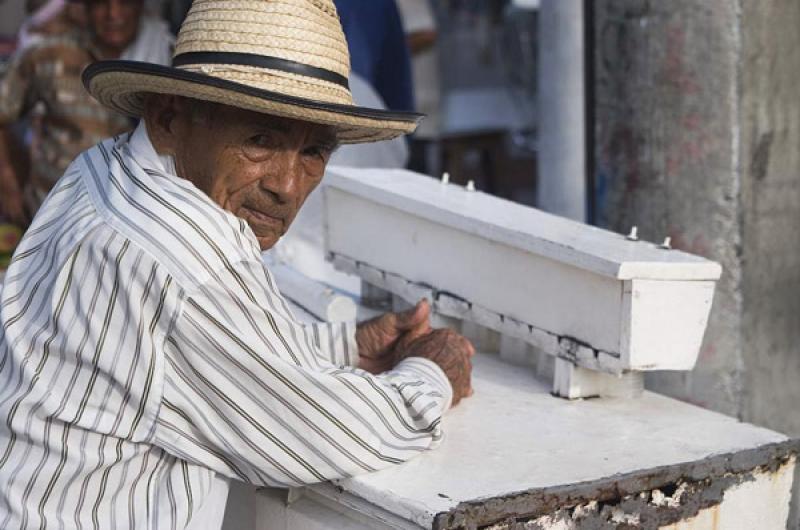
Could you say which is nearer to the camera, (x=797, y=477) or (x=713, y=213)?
(x=797, y=477)

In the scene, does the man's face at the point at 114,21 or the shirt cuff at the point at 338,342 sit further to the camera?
the man's face at the point at 114,21

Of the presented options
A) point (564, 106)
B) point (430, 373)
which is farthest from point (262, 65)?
point (564, 106)

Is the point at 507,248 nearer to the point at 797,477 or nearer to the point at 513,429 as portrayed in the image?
the point at 513,429

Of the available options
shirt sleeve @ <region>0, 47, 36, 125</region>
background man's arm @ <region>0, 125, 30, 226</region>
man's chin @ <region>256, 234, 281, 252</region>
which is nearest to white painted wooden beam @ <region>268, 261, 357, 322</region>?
man's chin @ <region>256, 234, 281, 252</region>

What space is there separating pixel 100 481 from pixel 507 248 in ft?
3.70

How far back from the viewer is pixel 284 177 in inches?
91.6

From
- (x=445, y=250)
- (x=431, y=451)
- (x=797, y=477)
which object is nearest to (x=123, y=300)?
(x=431, y=451)

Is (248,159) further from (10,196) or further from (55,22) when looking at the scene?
(10,196)

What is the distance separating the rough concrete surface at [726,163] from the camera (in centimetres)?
364

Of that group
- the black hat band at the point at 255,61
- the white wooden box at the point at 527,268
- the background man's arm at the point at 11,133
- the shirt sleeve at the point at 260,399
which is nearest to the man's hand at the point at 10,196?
the background man's arm at the point at 11,133

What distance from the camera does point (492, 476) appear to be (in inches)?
90.2

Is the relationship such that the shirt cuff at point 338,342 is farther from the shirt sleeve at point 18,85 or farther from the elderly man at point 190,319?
the shirt sleeve at point 18,85

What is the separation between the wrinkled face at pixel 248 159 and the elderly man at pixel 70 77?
3687mm

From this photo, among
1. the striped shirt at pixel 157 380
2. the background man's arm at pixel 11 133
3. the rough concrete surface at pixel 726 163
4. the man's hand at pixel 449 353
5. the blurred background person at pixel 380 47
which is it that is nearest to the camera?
the striped shirt at pixel 157 380
